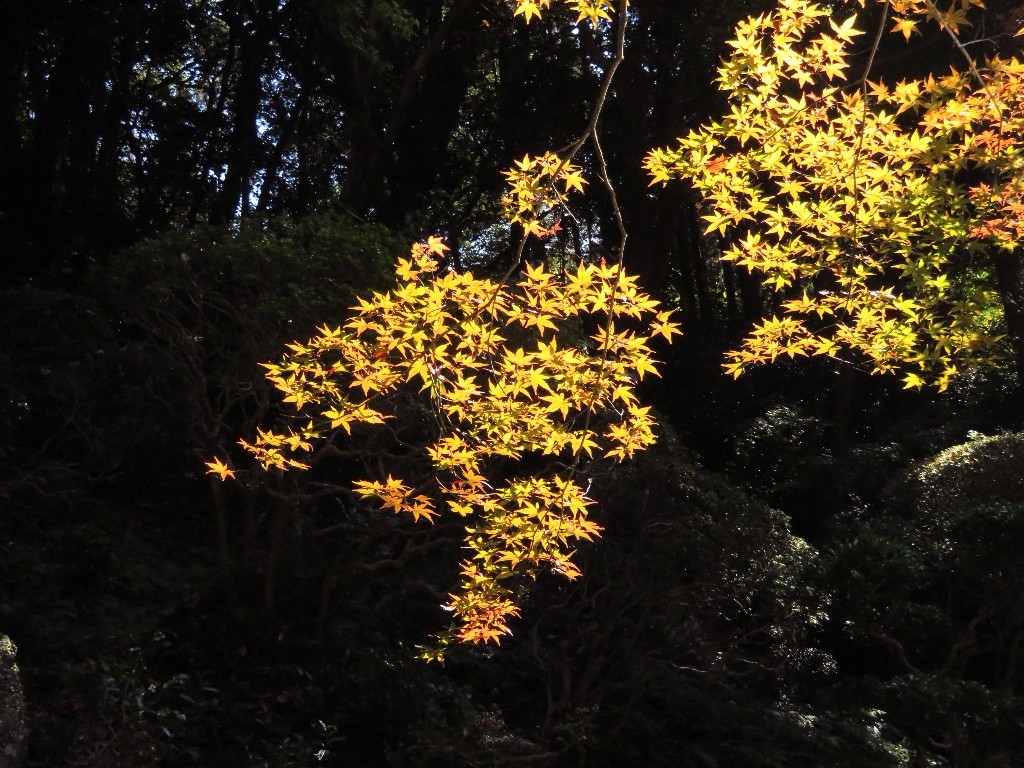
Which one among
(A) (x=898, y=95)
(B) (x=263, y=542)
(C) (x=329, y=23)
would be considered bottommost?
(B) (x=263, y=542)

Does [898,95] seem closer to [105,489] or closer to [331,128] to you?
[105,489]

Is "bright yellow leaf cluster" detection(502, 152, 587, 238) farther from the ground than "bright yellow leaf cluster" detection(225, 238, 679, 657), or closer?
farther from the ground

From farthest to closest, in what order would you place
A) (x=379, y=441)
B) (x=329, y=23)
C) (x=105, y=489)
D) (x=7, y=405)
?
1. (x=329, y=23)
2. (x=105, y=489)
3. (x=7, y=405)
4. (x=379, y=441)

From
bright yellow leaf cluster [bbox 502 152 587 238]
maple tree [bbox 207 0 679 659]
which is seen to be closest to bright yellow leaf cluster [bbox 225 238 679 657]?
maple tree [bbox 207 0 679 659]

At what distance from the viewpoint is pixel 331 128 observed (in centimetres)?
1234

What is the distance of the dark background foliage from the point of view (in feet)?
17.0

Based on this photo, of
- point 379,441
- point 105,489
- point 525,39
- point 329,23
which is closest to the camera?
point 379,441

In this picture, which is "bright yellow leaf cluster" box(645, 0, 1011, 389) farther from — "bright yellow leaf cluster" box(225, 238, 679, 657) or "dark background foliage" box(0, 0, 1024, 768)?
"dark background foliage" box(0, 0, 1024, 768)

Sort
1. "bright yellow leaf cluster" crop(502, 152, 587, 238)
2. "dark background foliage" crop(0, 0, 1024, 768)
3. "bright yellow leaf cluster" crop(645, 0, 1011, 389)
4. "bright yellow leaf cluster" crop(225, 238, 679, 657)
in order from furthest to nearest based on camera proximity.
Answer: "dark background foliage" crop(0, 0, 1024, 768) < "bright yellow leaf cluster" crop(645, 0, 1011, 389) < "bright yellow leaf cluster" crop(225, 238, 679, 657) < "bright yellow leaf cluster" crop(502, 152, 587, 238)

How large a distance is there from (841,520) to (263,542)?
17.3ft

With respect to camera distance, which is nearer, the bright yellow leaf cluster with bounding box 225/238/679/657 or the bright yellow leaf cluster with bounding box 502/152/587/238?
the bright yellow leaf cluster with bounding box 502/152/587/238

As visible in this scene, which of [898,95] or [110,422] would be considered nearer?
[898,95]

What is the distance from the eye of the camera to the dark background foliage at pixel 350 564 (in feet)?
17.0

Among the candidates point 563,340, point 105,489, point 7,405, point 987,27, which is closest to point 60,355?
point 7,405
